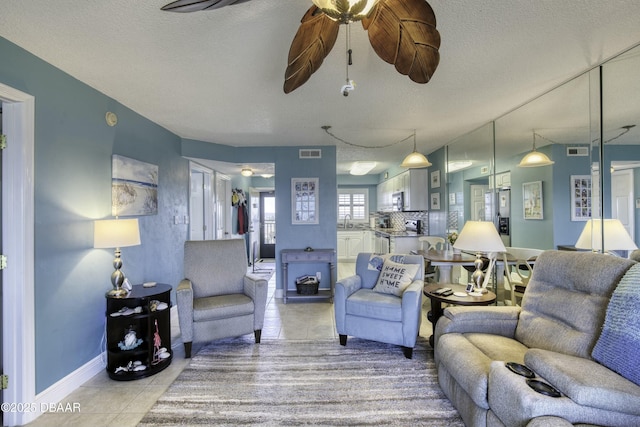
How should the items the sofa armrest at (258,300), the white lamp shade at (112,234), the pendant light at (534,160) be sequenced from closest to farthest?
the white lamp shade at (112,234), the pendant light at (534,160), the sofa armrest at (258,300)

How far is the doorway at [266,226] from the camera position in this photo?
8438mm

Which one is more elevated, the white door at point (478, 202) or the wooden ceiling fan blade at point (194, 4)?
the wooden ceiling fan blade at point (194, 4)

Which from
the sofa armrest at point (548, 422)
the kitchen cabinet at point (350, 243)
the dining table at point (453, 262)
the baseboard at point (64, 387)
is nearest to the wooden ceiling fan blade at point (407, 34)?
the sofa armrest at point (548, 422)

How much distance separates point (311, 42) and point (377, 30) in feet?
0.98

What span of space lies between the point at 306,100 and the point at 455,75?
1.34 metres

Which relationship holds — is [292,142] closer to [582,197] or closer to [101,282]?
[101,282]

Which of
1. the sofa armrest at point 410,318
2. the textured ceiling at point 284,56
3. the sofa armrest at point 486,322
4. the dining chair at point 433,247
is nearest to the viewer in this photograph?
the textured ceiling at point 284,56

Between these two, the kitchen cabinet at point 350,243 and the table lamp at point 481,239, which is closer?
the table lamp at point 481,239

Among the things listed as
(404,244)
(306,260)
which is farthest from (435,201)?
(306,260)

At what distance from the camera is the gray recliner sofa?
1252 mm

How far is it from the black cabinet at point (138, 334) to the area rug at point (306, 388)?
32 cm

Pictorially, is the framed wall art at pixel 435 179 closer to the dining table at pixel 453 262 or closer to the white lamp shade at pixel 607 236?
the dining table at pixel 453 262

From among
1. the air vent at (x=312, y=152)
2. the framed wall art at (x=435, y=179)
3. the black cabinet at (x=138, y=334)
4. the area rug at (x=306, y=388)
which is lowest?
the area rug at (x=306, y=388)

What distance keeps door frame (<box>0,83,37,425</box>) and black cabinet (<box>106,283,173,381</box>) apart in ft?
1.72
